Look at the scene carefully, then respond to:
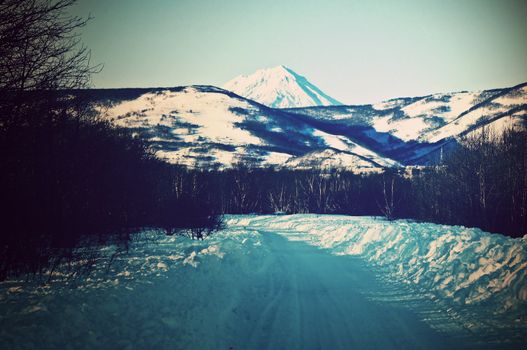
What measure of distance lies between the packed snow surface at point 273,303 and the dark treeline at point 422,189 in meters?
17.1

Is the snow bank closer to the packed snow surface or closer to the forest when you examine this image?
the packed snow surface

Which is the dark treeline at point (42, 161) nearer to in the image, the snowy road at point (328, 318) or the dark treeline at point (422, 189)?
the snowy road at point (328, 318)

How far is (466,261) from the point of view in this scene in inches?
434

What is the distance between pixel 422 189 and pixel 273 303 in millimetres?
48611

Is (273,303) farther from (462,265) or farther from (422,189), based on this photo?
(422,189)

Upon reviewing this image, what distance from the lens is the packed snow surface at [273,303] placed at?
21.3 ft

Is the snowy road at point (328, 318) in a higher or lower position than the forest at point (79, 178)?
lower

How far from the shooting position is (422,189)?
51.2 m

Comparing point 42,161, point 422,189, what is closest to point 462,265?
point 42,161

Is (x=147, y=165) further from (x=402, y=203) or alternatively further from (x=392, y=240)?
(x=402, y=203)

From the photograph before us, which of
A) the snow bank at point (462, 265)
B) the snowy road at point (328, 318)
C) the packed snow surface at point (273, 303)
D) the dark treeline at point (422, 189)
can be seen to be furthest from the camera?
the dark treeline at point (422, 189)

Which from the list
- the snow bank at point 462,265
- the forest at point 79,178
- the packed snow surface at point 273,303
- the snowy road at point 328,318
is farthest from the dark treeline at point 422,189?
the snowy road at point 328,318

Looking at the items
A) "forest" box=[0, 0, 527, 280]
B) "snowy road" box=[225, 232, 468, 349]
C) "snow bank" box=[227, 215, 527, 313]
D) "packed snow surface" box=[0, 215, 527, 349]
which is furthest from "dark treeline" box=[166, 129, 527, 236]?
"snowy road" box=[225, 232, 468, 349]

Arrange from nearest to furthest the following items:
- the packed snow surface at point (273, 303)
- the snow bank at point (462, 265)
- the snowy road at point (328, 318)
A: the packed snow surface at point (273, 303), the snowy road at point (328, 318), the snow bank at point (462, 265)
